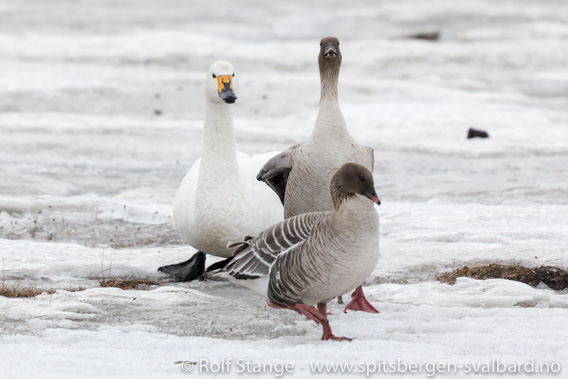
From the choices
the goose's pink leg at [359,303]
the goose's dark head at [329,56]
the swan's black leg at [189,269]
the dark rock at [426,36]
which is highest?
the dark rock at [426,36]

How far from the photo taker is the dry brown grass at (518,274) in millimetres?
7324


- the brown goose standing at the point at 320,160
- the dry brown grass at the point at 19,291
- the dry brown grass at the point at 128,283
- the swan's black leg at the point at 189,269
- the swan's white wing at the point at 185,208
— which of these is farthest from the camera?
the swan's white wing at the point at 185,208

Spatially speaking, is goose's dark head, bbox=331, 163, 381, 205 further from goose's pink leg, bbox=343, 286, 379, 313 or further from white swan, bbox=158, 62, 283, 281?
white swan, bbox=158, 62, 283, 281

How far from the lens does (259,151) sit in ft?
48.1

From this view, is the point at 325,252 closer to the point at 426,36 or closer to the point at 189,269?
the point at 189,269

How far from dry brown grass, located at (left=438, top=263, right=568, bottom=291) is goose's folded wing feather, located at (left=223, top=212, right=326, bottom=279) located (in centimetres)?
210

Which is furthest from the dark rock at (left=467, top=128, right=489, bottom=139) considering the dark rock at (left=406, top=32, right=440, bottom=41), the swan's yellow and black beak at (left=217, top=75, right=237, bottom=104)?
the dark rock at (left=406, top=32, right=440, bottom=41)

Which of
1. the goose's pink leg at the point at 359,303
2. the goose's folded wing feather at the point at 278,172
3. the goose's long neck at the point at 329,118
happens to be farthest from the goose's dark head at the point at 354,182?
the goose's folded wing feather at the point at 278,172

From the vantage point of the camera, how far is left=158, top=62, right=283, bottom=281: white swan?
7543mm

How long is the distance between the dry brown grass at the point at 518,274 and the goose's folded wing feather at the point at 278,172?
5.31 feet

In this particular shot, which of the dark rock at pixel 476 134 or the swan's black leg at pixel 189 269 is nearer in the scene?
the swan's black leg at pixel 189 269

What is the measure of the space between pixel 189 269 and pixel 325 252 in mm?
2599

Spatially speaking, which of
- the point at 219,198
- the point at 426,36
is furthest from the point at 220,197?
the point at 426,36

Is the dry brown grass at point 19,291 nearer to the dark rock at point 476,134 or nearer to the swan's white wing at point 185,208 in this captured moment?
the swan's white wing at point 185,208
